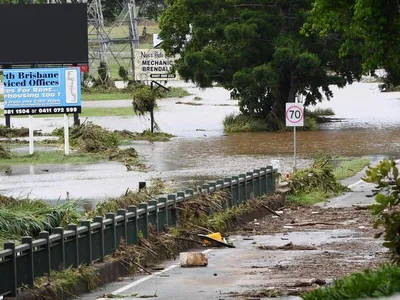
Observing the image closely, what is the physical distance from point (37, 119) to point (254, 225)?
1642 inches

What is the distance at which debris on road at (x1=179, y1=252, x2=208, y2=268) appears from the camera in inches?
725

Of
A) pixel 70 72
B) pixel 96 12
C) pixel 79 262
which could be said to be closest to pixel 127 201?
pixel 79 262

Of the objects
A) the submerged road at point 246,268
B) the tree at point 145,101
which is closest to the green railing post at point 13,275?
the submerged road at point 246,268

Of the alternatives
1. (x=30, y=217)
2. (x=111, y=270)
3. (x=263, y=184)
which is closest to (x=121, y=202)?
(x=30, y=217)

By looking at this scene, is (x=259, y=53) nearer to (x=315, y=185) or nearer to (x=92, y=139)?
(x=92, y=139)

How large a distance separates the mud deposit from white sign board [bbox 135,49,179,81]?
103 feet

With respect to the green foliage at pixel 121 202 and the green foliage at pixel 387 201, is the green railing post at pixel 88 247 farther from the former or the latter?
the green foliage at pixel 387 201

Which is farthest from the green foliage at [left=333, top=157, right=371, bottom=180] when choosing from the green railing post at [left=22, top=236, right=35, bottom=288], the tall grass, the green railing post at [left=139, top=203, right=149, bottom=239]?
the green railing post at [left=22, top=236, right=35, bottom=288]

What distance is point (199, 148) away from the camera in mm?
46875

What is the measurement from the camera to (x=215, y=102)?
286 feet

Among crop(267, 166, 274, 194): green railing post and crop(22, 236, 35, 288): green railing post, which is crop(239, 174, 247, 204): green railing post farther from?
crop(22, 236, 35, 288): green railing post

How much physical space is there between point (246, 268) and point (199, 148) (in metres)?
29.1

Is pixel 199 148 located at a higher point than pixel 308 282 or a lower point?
lower

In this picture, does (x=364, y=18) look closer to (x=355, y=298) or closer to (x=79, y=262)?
(x=79, y=262)
